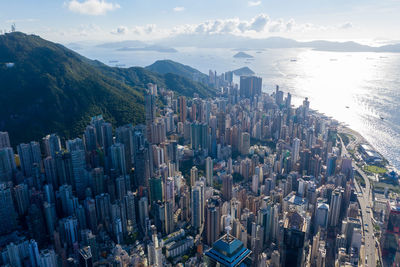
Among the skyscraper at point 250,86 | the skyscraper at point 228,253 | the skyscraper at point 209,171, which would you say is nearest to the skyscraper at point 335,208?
Result: the skyscraper at point 209,171

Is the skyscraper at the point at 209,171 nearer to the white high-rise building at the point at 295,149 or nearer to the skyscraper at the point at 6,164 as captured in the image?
the white high-rise building at the point at 295,149

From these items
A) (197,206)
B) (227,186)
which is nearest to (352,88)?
(227,186)

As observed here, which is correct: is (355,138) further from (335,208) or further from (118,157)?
(118,157)

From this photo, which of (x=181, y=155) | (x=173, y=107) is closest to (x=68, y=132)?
(x=181, y=155)

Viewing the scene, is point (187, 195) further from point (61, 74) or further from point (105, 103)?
point (61, 74)

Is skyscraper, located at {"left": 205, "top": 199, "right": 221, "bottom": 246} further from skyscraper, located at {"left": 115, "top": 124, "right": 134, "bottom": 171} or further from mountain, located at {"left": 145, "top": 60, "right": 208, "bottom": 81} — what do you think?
mountain, located at {"left": 145, "top": 60, "right": 208, "bottom": 81}

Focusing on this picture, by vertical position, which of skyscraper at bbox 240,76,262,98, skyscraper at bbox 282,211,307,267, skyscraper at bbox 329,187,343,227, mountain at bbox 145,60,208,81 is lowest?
skyscraper at bbox 329,187,343,227

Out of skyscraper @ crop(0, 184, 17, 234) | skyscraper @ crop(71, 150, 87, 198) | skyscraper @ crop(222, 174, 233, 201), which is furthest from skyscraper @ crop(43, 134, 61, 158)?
skyscraper @ crop(222, 174, 233, 201)
